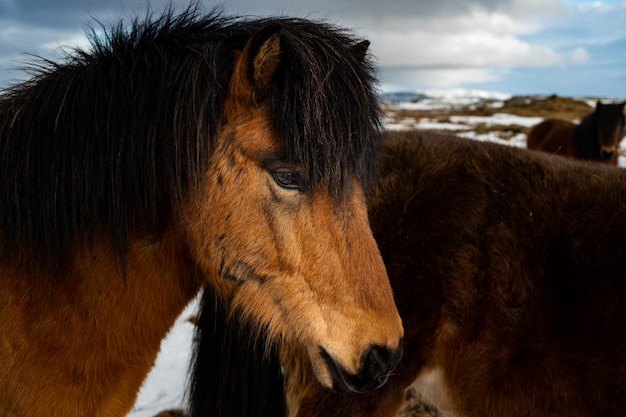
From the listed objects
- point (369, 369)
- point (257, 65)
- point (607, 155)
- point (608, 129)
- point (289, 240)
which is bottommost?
point (607, 155)

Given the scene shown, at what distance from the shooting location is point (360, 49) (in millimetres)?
2303

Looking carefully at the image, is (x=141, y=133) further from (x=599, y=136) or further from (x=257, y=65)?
(x=599, y=136)

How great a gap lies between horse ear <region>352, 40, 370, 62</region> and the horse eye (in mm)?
686

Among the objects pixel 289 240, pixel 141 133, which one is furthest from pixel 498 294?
pixel 141 133

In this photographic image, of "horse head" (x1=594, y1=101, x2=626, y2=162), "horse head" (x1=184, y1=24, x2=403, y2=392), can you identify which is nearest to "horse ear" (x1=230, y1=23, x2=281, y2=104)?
"horse head" (x1=184, y1=24, x2=403, y2=392)

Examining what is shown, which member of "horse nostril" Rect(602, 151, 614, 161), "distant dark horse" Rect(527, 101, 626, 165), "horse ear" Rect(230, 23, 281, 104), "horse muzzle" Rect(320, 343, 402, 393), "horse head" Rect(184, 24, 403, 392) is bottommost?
"horse nostril" Rect(602, 151, 614, 161)

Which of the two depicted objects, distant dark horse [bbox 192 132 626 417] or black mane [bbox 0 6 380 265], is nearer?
black mane [bbox 0 6 380 265]

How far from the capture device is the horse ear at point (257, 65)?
5.95ft

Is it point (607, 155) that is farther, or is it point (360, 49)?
point (607, 155)

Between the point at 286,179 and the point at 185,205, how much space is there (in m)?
0.43

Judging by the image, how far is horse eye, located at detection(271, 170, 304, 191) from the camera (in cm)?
192

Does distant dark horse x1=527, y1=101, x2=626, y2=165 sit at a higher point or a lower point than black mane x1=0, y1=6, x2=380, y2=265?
lower

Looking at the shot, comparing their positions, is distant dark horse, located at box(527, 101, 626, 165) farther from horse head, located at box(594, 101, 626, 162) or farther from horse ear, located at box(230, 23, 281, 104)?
horse ear, located at box(230, 23, 281, 104)

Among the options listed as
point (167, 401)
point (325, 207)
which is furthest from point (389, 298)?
point (167, 401)
